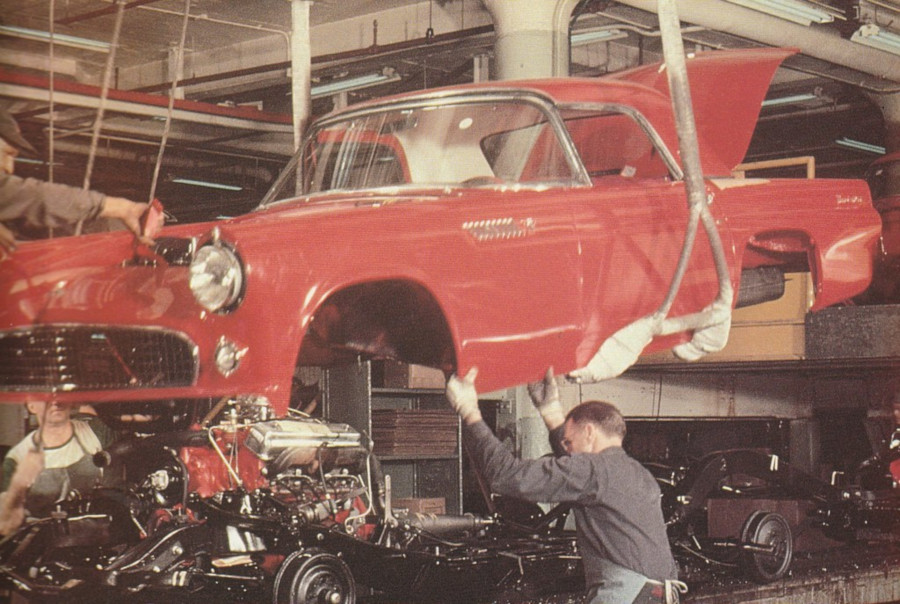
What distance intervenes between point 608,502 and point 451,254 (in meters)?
0.93

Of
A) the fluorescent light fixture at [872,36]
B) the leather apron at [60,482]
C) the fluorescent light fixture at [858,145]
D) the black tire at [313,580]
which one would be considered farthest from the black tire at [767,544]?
the fluorescent light fixture at [858,145]

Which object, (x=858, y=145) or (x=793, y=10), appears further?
(x=858, y=145)

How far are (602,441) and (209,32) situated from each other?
507 centimetres

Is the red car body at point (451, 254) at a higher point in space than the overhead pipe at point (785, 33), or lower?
lower

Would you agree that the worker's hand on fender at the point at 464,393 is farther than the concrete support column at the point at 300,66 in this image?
No

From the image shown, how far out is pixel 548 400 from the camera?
3.45 meters

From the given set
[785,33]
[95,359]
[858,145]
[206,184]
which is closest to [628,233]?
[95,359]

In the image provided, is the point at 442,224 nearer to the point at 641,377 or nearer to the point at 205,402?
the point at 205,402

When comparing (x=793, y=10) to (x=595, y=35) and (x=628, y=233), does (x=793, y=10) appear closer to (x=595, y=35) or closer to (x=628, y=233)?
(x=595, y=35)

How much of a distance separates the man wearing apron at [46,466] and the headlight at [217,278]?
43cm

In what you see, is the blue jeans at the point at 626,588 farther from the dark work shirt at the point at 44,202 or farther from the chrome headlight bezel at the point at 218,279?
the dark work shirt at the point at 44,202

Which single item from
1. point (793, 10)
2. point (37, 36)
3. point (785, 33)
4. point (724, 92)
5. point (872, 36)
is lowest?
point (724, 92)

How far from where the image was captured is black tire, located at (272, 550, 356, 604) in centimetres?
370

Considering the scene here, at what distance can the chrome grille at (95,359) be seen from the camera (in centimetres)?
259
